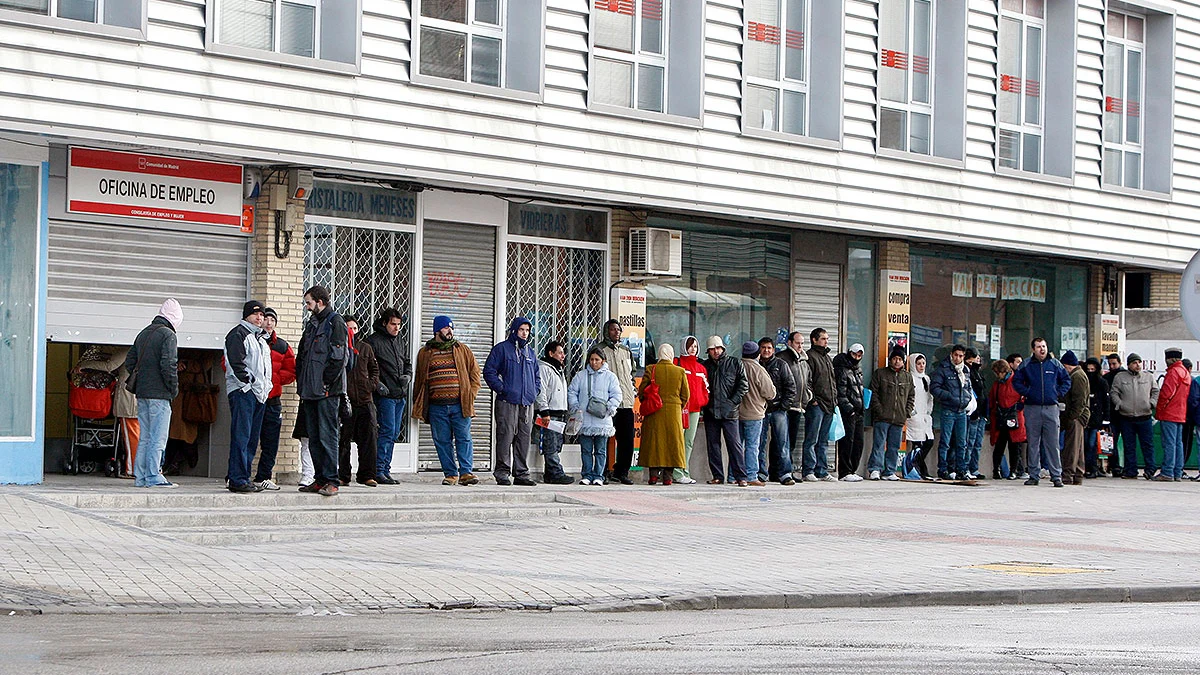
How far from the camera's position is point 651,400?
1947cm

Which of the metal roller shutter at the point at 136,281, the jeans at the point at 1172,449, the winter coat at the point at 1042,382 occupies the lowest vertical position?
the jeans at the point at 1172,449

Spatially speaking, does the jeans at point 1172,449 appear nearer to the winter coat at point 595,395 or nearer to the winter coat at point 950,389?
the winter coat at point 950,389

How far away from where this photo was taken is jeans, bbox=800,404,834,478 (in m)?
21.2

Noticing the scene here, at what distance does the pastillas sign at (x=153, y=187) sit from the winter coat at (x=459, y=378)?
241 cm

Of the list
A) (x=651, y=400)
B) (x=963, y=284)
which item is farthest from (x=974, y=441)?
(x=651, y=400)

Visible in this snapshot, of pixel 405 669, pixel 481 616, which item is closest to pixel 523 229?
pixel 481 616

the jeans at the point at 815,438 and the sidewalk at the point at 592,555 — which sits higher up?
the jeans at the point at 815,438

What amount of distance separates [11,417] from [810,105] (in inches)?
423

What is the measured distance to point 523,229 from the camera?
20.0 metres

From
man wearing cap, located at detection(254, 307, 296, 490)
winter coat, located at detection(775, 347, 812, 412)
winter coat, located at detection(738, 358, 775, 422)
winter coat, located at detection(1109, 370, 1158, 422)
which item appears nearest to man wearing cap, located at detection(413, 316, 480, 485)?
man wearing cap, located at detection(254, 307, 296, 490)

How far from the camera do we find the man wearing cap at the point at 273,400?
1584 cm

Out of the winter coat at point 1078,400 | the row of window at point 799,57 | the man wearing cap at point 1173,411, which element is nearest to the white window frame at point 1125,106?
the row of window at point 799,57

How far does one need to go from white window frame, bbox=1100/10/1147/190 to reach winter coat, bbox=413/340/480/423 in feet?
40.2

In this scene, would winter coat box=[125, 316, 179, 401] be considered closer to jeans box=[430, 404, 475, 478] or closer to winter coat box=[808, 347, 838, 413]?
jeans box=[430, 404, 475, 478]
